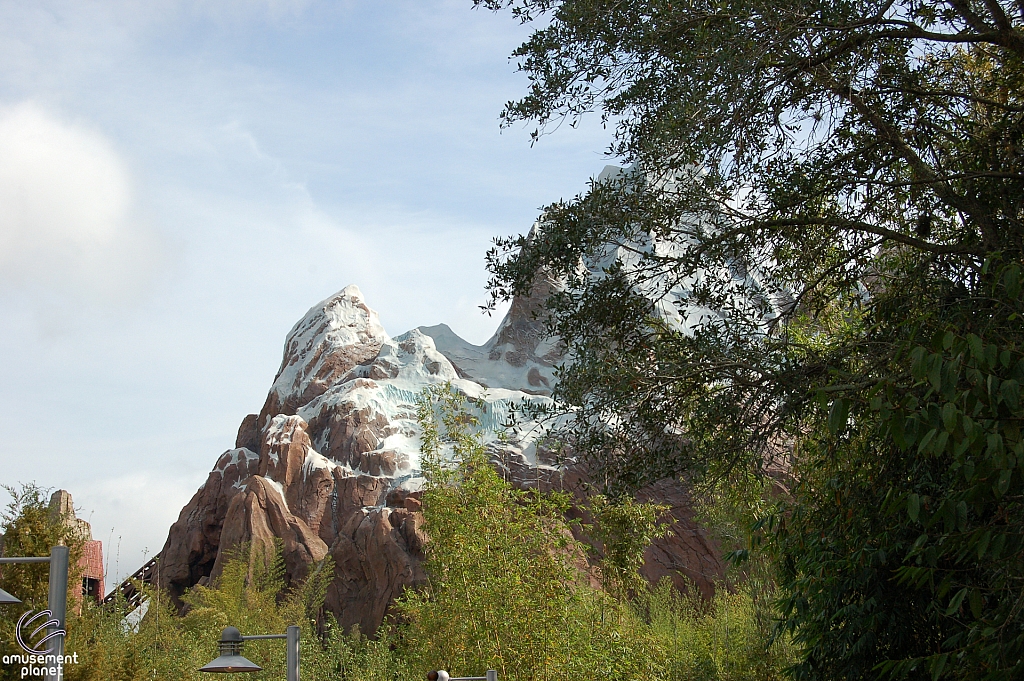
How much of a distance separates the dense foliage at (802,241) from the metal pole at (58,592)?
2.87m

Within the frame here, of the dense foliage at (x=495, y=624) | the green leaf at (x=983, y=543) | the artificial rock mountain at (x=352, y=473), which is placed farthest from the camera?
the artificial rock mountain at (x=352, y=473)

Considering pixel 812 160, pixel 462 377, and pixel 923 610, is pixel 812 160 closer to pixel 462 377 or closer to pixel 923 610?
pixel 923 610

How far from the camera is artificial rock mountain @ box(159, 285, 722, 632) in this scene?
20.4 metres

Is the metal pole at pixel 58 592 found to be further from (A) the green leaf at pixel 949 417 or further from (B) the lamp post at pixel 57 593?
(A) the green leaf at pixel 949 417

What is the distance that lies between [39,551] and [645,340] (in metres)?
5.72

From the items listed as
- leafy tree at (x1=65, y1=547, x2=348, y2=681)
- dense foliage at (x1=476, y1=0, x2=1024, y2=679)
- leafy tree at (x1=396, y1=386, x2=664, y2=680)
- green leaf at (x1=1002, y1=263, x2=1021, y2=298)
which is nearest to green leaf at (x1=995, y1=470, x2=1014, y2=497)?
green leaf at (x1=1002, y1=263, x2=1021, y2=298)

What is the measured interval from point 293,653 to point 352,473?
55.0ft

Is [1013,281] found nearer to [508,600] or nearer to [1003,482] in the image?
[1003,482]

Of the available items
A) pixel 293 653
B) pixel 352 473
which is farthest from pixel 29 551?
pixel 352 473

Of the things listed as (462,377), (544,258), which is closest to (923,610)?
(544,258)

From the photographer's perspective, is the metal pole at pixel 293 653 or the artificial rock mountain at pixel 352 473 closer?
the metal pole at pixel 293 653

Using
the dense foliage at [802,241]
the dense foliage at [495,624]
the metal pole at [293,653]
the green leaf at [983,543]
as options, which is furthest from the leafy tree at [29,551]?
the green leaf at [983,543]

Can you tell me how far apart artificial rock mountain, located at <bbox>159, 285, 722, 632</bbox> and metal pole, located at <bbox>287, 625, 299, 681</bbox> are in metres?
11.5

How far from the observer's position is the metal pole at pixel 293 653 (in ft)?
20.4
